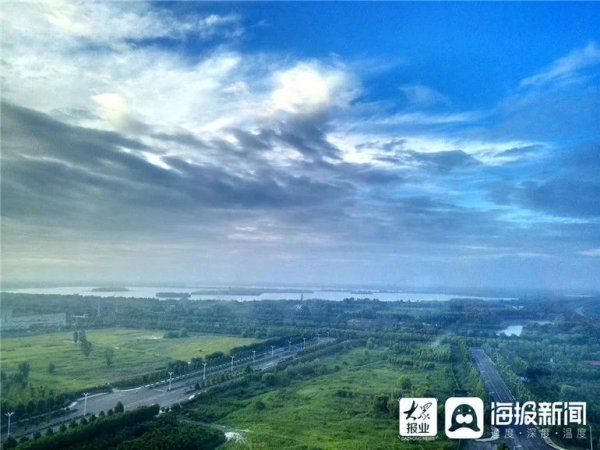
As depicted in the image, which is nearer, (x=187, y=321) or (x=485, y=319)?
(x=187, y=321)

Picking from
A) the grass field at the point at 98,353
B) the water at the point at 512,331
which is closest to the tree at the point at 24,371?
the grass field at the point at 98,353

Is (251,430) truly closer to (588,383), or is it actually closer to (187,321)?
(588,383)

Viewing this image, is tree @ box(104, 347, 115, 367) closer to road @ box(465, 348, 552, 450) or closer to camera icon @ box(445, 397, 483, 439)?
camera icon @ box(445, 397, 483, 439)

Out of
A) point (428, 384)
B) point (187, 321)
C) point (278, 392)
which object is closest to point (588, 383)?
point (428, 384)

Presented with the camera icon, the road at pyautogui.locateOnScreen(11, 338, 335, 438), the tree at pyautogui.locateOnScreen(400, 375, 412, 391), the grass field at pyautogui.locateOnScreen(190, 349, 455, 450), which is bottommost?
the road at pyautogui.locateOnScreen(11, 338, 335, 438)

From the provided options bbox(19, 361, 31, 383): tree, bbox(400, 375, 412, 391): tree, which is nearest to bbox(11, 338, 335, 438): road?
bbox(19, 361, 31, 383): tree

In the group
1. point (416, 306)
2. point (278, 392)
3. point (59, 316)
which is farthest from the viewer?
point (416, 306)

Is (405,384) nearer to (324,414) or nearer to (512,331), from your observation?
(324,414)
